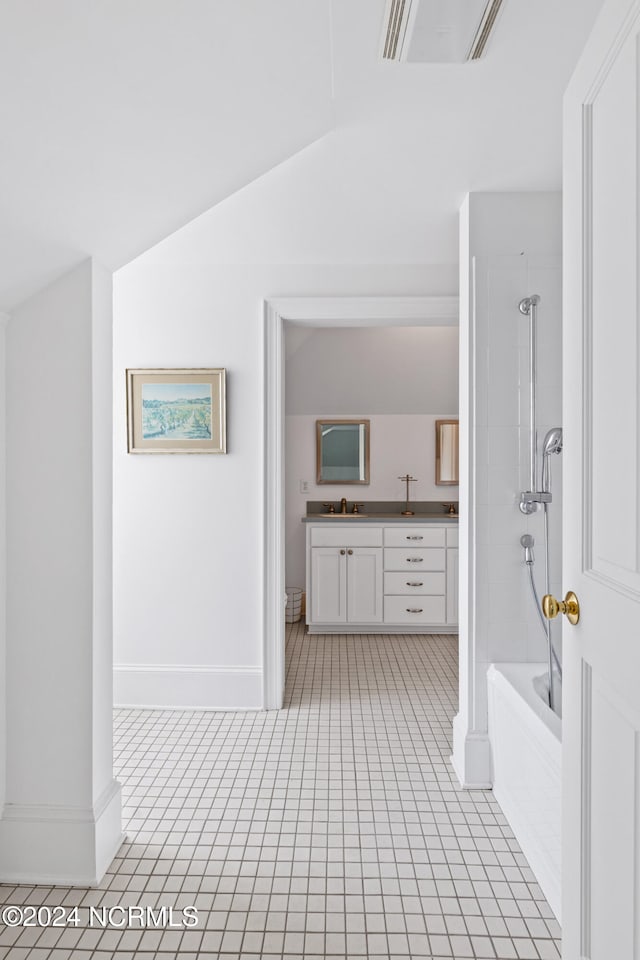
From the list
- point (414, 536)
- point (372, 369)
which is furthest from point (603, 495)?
point (372, 369)

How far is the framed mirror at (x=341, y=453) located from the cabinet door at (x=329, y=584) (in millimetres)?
873

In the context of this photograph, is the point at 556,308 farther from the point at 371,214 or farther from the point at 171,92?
the point at 171,92

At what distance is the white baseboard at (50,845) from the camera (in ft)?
6.67

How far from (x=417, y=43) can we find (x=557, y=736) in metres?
1.89

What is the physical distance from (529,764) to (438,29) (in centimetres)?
208

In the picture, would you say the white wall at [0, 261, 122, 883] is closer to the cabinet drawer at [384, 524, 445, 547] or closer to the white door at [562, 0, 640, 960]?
the white door at [562, 0, 640, 960]

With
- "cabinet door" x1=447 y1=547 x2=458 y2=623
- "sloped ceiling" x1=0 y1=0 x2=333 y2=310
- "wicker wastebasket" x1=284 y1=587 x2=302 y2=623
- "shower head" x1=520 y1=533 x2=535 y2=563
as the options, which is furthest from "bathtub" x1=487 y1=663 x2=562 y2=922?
"wicker wastebasket" x1=284 y1=587 x2=302 y2=623

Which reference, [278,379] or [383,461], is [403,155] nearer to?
[278,379]

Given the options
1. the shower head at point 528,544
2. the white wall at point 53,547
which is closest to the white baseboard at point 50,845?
the white wall at point 53,547

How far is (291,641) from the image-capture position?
503cm

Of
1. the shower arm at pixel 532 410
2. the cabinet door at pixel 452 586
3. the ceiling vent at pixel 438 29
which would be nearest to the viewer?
the ceiling vent at pixel 438 29

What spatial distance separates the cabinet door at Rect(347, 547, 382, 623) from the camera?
516 cm

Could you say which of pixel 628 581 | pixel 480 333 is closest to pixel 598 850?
pixel 628 581

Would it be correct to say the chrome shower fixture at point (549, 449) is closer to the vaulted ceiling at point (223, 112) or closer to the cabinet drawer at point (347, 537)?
the vaulted ceiling at point (223, 112)
